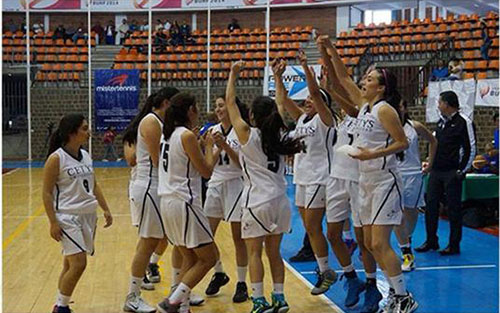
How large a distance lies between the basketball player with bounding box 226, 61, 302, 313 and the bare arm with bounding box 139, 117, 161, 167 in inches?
21.3

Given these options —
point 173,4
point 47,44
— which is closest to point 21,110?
point 47,44

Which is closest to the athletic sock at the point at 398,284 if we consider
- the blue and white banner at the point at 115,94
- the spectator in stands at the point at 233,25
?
the blue and white banner at the point at 115,94

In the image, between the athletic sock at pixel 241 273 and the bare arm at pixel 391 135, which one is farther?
the athletic sock at pixel 241 273

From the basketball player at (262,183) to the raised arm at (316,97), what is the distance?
414 mm

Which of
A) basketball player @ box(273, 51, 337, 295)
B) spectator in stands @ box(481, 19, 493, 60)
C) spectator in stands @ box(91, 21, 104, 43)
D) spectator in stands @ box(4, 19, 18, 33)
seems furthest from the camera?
spectator in stands @ box(4, 19, 18, 33)

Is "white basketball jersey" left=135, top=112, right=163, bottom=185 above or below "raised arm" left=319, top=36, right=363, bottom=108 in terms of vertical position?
below

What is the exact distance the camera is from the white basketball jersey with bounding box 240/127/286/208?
15.0 feet

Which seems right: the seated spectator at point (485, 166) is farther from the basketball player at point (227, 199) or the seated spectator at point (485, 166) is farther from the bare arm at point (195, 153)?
the bare arm at point (195, 153)

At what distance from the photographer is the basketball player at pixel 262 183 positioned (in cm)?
455

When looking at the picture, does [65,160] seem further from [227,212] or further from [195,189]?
[227,212]

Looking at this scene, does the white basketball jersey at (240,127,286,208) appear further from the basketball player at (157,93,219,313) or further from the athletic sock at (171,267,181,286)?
the athletic sock at (171,267,181,286)

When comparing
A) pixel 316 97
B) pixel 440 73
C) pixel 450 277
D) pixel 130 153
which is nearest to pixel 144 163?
pixel 130 153

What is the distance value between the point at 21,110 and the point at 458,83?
14.6 meters

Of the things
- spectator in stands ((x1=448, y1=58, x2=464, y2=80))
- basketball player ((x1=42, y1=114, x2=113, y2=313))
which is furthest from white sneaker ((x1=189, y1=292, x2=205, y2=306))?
spectator in stands ((x1=448, y1=58, x2=464, y2=80))
